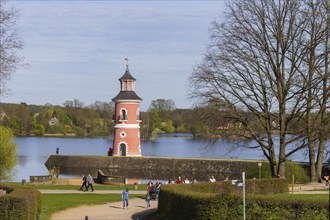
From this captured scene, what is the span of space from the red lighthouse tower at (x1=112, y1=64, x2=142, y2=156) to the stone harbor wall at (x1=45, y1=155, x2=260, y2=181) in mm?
1676

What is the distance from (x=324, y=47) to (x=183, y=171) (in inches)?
1353

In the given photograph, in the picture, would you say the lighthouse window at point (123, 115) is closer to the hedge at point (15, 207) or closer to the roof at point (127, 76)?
the roof at point (127, 76)

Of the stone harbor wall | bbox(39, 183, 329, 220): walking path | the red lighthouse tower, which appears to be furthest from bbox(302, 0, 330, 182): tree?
the red lighthouse tower

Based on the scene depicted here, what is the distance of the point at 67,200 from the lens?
3086 centimetres

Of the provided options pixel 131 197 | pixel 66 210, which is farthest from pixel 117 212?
pixel 131 197

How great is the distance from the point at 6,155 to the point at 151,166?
21330mm

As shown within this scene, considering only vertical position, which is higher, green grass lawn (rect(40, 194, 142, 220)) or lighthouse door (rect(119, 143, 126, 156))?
lighthouse door (rect(119, 143, 126, 156))

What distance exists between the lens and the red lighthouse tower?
69938 millimetres

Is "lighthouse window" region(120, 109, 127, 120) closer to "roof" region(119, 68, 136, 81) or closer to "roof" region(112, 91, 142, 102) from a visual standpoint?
"roof" region(112, 91, 142, 102)

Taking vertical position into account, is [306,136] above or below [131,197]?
above

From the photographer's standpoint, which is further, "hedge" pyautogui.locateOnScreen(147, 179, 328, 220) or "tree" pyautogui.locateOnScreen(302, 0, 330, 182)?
"tree" pyautogui.locateOnScreen(302, 0, 330, 182)

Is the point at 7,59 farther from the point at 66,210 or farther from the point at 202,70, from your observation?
the point at 202,70

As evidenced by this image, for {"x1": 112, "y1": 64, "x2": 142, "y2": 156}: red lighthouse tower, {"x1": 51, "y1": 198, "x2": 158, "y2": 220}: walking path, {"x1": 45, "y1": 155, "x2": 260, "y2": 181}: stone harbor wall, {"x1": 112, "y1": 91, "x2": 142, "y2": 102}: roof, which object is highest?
{"x1": 112, "y1": 91, "x2": 142, "y2": 102}: roof

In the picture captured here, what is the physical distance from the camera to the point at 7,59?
2836cm
